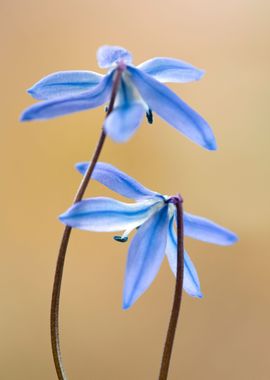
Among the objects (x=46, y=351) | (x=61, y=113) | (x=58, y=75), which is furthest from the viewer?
(x=46, y=351)

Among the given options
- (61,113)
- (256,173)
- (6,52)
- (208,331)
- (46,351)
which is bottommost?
(46,351)

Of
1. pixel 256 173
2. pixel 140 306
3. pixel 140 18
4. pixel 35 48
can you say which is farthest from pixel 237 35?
pixel 140 306

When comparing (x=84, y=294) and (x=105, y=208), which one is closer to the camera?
(x=105, y=208)

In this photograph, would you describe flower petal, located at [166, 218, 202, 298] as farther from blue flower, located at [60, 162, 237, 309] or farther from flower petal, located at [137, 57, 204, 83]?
flower petal, located at [137, 57, 204, 83]

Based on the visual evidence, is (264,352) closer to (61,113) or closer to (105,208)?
(105,208)

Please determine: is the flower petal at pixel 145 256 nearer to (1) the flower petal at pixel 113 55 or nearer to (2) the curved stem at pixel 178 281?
(2) the curved stem at pixel 178 281

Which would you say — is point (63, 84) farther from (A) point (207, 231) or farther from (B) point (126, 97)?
(A) point (207, 231)
